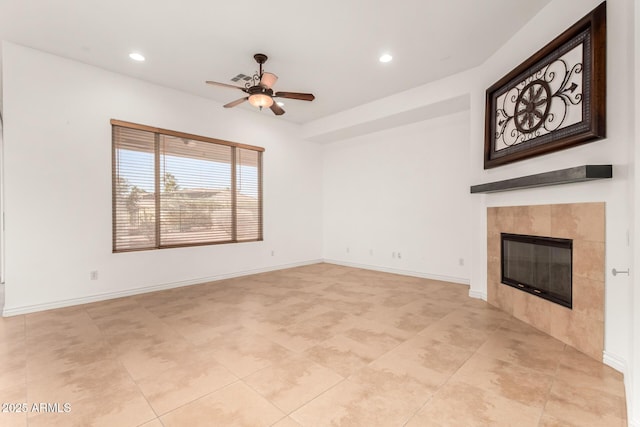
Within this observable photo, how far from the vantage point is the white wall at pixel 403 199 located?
524 cm

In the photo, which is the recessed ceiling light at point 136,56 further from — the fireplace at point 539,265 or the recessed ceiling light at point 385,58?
the fireplace at point 539,265

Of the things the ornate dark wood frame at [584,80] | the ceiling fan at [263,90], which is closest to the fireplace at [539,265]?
the ornate dark wood frame at [584,80]

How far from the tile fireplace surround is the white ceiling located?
2162 mm

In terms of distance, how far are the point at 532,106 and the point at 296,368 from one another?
3.61 metres

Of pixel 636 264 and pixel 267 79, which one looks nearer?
pixel 636 264

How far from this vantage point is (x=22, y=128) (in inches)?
146

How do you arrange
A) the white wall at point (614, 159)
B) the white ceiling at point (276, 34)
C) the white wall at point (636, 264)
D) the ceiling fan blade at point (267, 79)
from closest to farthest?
1. the white wall at point (636, 264)
2. the white wall at point (614, 159)
3. the white ceiling at point (276, 34)
4. the ceiling fan blade at point (267, 79)

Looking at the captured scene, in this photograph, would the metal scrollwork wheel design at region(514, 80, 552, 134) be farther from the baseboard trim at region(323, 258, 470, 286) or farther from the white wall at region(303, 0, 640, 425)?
the baseboard trim at region(323, 258, 470, 286)

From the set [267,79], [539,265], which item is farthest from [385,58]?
[539,265]

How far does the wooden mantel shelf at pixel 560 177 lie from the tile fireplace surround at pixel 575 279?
0.29 m

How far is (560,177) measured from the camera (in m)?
2.64

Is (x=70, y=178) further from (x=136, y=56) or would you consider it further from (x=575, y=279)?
(x=575, y=279)

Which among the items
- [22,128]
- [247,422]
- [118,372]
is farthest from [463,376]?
[22,128]

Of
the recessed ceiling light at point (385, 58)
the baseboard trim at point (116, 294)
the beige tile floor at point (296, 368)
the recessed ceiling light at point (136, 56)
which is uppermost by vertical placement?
the recessed ceiling light at point (385, 58)
